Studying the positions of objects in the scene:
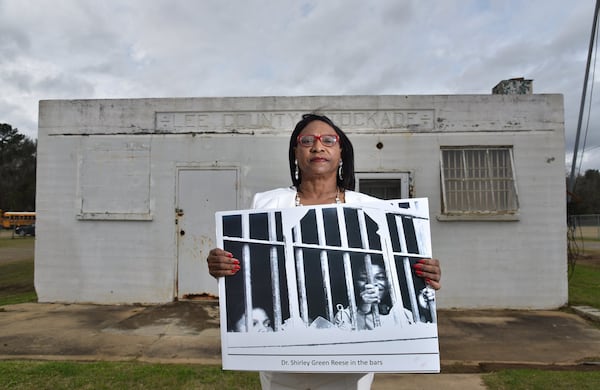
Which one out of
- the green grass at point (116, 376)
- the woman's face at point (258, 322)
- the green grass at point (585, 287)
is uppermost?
the woman's face at point (258, 322)

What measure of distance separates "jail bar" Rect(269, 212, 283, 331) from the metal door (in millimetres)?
4738

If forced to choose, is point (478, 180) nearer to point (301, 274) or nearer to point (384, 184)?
point (384, 184)

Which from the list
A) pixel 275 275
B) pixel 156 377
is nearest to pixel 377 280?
pixel 275 275

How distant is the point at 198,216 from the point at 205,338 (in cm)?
230

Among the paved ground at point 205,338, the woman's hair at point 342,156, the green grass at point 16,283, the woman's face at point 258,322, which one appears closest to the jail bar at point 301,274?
the woman's face at point 258,322

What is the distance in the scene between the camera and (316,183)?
1.78m

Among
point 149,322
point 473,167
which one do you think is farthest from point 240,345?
point 473,167

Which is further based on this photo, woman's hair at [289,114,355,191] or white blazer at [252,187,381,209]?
woman's hair at [289,114,355,191]

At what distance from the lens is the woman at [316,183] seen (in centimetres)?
158

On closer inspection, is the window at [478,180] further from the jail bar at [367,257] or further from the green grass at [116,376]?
the jail bar at [367,257]

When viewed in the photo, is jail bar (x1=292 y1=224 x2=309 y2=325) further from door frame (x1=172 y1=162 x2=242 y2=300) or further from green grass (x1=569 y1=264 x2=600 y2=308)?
green grass (x1=569 y1=264 x2=600 y2=308)

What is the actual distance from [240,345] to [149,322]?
421cm

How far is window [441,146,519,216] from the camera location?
6078mm

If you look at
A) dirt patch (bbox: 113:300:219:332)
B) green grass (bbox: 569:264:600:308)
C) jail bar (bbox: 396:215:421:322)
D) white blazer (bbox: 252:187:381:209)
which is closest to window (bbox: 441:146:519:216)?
green grass (bbox: 569:264:600:308)
